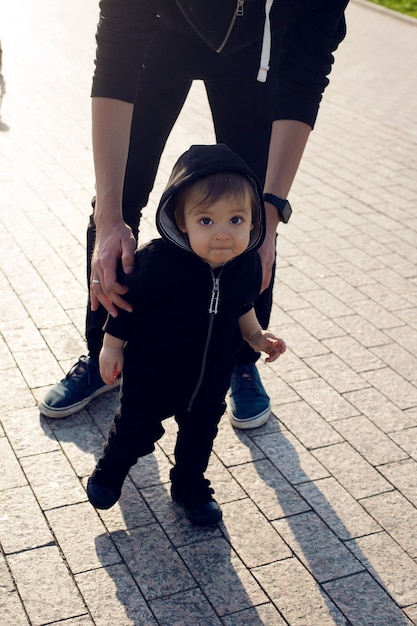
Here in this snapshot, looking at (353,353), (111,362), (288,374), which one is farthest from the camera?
(353,353)

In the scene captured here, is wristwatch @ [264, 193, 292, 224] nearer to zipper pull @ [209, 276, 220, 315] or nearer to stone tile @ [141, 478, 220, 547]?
zipper pull @ [209, 276, 220, 315]

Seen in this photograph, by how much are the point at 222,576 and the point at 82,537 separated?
484 mm

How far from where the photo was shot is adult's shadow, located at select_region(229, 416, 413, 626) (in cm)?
291

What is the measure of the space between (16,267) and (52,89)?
159 inches

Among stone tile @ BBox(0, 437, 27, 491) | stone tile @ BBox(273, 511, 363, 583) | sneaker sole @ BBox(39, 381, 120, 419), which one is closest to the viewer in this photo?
stone tile @ BBox(273, 511, 363, 583)

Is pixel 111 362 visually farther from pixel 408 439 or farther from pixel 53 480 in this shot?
pixel 408 439

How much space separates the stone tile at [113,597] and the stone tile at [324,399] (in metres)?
1.33

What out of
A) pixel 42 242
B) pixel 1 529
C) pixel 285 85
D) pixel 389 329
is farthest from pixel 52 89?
pixel 1 529

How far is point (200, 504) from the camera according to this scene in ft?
10.3

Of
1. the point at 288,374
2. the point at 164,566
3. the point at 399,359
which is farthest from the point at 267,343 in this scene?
the point at 399,359

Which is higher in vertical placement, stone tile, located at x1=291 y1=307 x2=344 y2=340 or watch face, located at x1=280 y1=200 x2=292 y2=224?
watch face, located at x1=280 y1=200 x2=292 y2=224

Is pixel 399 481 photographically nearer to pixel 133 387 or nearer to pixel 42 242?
pixel 133 387

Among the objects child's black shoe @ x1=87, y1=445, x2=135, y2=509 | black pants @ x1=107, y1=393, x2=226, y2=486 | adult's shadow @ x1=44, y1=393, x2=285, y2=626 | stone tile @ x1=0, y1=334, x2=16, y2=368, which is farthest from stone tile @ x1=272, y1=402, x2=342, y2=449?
stone tile @ x1=0, y1=334, x2=16, y2=368

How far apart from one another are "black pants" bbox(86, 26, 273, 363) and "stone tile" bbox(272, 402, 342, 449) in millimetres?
887
